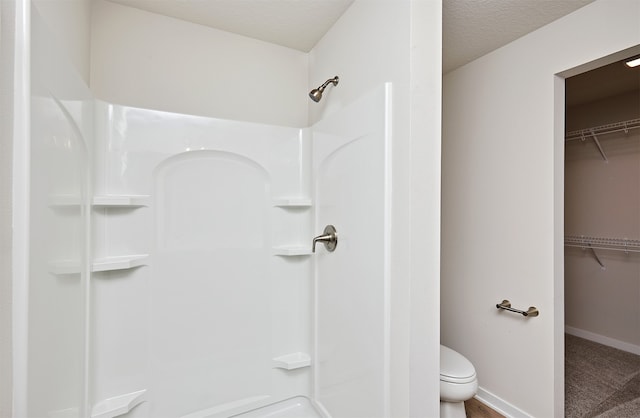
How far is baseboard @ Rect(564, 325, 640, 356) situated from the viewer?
2.80m

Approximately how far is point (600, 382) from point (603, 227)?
1494 mm

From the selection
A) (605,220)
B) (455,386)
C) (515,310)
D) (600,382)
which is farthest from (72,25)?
(605,220)

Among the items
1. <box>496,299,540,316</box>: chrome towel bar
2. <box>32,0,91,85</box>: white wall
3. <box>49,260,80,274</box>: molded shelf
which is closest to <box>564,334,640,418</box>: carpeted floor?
<box>496,299,540,316</box>: chrome towel bar

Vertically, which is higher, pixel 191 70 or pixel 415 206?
pixel 191 70

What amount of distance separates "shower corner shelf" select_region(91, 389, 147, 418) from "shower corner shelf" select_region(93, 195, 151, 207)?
0.89 metres

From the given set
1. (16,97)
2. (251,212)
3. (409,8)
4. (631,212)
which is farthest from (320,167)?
(631,212)

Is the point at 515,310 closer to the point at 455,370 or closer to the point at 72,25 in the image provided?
the point at 455,370

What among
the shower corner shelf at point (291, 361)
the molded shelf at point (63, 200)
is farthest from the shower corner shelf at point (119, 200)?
the shower corner shelf at point (291, 361)

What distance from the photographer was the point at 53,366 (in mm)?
875

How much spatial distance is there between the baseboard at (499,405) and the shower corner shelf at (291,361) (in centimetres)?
125

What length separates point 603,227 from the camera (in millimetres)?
3000

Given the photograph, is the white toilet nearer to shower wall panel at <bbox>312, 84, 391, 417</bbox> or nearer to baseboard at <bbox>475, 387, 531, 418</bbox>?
baseboard at <bbox>475, 387, 531, 418</bbox>

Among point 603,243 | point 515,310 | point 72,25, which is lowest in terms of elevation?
point 515,310

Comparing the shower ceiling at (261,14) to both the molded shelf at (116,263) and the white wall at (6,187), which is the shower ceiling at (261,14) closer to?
the white wall at (6,187)
